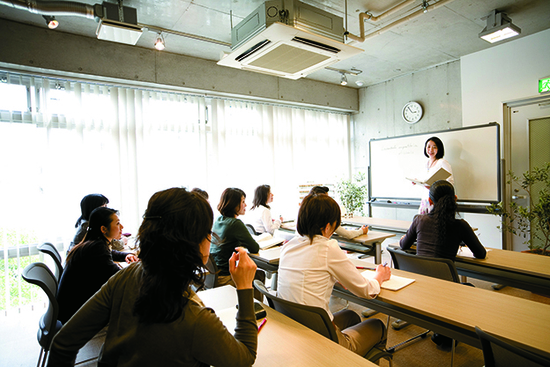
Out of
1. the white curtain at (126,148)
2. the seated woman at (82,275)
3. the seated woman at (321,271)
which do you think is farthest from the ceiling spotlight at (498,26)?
the seated woman at (82,275)

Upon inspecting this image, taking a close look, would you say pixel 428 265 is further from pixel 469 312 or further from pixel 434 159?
pixel 434 159

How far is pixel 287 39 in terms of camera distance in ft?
8.94

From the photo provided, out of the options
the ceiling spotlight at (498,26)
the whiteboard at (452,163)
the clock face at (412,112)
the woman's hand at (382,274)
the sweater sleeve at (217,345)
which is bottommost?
the woman's hand at (382,274)

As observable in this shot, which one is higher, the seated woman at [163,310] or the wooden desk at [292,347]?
the seated woman at [163,310]

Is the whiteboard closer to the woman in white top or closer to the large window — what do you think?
the woman in white top

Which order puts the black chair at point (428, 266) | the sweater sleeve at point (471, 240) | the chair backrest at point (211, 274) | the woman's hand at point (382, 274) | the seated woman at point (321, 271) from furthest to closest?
1. the chair backrest at point (211, 274)
2. the sweater sleeve at point (471, 240)
3. the black chair at point (428, 266)
4. the woman's hand at point (382, 274)
5. the seated woman at point (321, 271)

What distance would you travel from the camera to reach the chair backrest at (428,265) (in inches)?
80.2

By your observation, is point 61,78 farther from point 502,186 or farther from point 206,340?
point 502,186

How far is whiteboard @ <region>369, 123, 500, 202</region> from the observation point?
14.7 feet

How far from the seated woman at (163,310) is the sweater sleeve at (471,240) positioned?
79.3 inches

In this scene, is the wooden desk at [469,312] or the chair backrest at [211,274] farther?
the chair backrest at [211,274]

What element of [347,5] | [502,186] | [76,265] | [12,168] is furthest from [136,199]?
[502,186]

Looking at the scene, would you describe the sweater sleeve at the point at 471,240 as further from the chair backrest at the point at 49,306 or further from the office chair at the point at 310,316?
the chair backrest at the point at 49,306

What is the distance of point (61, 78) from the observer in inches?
150
